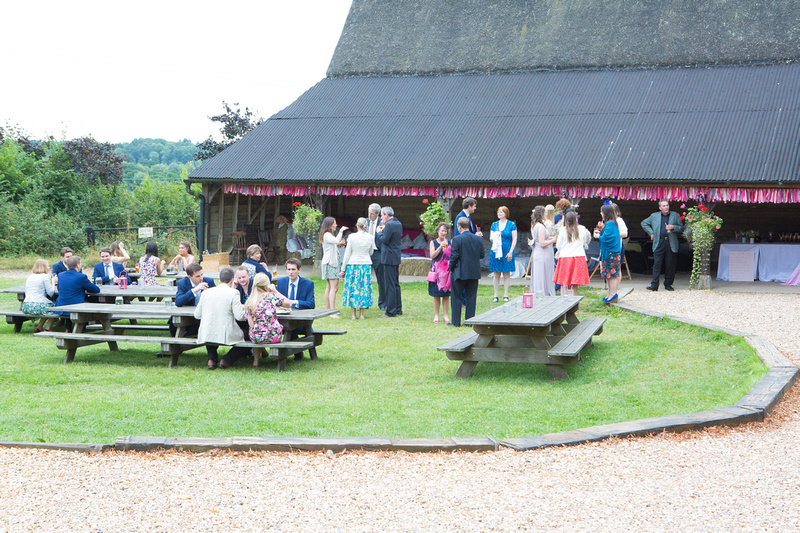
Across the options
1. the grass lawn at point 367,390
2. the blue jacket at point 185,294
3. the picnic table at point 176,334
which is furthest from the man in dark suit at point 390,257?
the blue jacket at point 185,294

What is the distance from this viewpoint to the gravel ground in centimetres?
397

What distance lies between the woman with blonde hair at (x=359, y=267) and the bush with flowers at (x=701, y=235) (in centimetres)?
652

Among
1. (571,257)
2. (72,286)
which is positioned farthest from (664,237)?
(72,286)

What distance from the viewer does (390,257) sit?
1129 cm

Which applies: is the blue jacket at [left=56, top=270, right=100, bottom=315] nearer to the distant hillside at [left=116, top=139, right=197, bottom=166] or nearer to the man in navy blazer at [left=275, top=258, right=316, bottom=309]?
the man in navy blazer at [left=275, top=258, right=316, bottom=309]

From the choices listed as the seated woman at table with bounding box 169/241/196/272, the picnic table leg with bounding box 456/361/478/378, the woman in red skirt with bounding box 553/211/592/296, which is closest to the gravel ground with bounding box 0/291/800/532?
the picnic table leg with bounding box 456/361/478/378

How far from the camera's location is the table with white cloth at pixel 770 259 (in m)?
15.1

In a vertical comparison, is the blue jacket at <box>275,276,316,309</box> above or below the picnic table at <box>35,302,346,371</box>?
above

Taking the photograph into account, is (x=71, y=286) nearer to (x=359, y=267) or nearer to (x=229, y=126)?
(x=359, y=267)

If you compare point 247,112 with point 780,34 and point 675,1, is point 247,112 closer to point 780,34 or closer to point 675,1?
point 675,1

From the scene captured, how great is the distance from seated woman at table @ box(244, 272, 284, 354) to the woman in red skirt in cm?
453

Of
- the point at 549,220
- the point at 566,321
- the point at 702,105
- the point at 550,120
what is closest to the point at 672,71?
the point at 702,105

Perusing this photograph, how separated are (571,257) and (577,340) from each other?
10.7 ft

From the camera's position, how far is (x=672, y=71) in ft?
60.7
